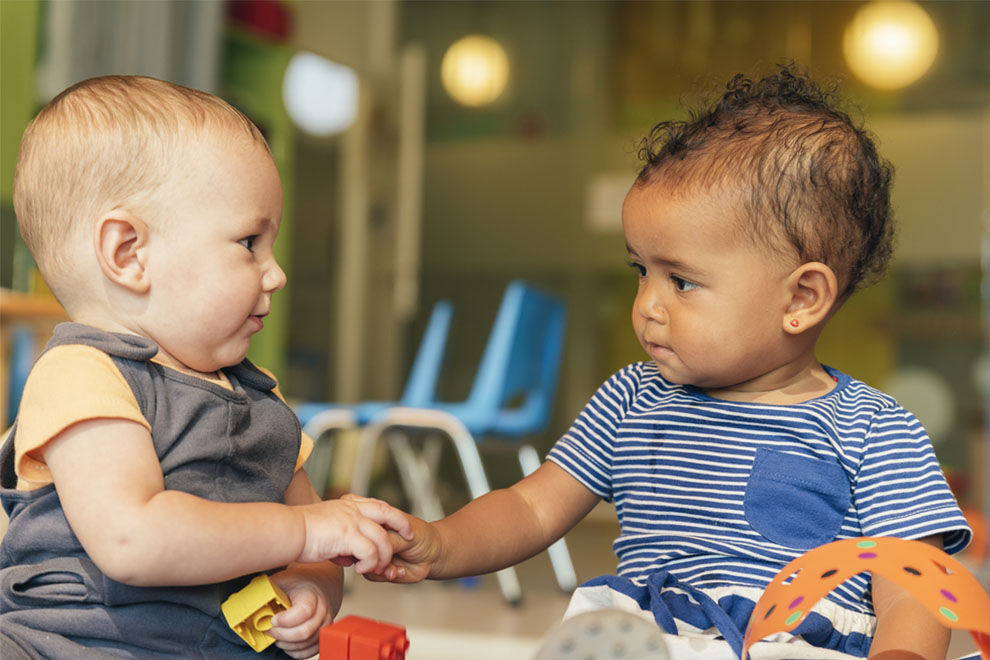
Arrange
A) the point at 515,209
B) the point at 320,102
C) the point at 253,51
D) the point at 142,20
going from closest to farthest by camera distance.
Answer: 1. the point at 142,20
2. the point at 253,51
3. the point at 320,102
4. the point at 515,209

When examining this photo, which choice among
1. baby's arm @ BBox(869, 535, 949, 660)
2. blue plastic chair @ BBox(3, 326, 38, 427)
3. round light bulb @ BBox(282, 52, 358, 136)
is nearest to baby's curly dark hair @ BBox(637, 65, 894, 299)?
baby's arm @ BBox(869, 535, 949, 660)

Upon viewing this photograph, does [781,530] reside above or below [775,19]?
below

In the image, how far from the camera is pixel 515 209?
17.1ft

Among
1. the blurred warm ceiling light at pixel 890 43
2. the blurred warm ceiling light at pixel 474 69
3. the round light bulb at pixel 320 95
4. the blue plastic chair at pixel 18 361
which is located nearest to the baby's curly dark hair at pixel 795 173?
the blue plastic chair at pixel 18 361

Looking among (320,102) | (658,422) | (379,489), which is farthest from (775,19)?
(658,422)

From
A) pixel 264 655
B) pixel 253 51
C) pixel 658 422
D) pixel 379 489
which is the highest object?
pixel 253 51

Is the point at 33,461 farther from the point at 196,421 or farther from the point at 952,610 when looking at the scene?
the point at 952,610

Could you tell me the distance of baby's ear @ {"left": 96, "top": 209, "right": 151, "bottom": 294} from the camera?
0.69 m

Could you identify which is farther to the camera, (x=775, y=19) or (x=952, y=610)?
(x=775, y=19)

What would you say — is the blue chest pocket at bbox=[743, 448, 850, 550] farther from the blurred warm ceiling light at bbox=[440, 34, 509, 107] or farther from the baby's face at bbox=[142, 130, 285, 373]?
the blurred warm ceiling light at bbox=[440, 34, 509, 107]

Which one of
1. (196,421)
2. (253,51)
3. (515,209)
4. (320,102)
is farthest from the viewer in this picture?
(515,209)

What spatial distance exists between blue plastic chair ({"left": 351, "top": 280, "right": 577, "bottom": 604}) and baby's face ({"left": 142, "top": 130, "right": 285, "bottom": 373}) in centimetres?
188

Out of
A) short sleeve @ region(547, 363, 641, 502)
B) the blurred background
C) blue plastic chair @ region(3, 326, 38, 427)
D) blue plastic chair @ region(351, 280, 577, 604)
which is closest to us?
short sleeve @ region(547, 363, 641, 502)

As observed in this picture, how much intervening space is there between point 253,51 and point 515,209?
170 cm
